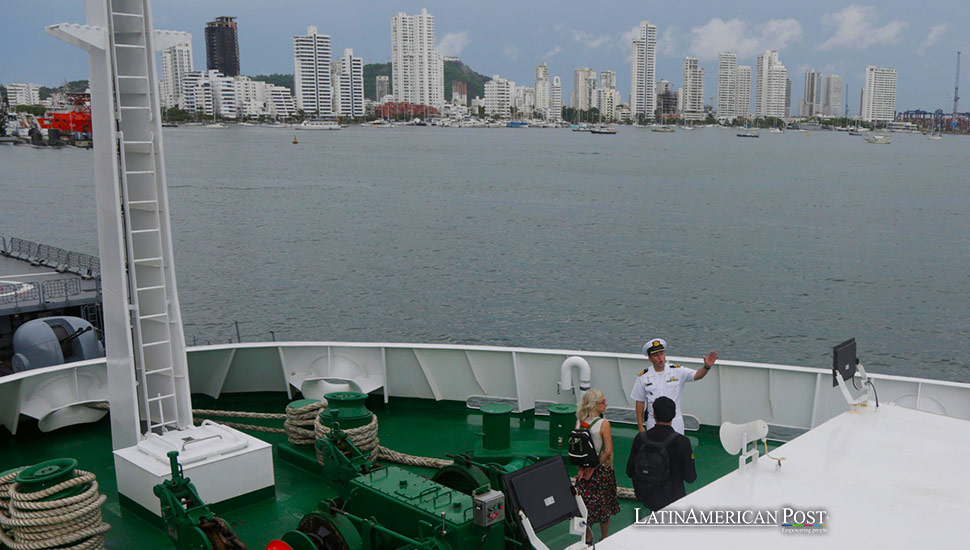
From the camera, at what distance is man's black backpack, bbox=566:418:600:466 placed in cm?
531

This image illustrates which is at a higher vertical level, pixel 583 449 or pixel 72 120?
pixel 72 120

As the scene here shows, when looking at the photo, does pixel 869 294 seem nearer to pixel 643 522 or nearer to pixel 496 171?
pixel 643 522

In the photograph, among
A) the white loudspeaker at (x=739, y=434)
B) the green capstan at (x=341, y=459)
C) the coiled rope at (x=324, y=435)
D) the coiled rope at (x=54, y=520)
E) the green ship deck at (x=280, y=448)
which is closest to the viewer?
the white loudspeaker at (x=739, y=434)

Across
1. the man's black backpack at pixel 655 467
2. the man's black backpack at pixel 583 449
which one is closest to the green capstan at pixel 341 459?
the man's black backpack at pixel 583 449

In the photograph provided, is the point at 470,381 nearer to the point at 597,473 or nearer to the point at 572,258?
the point at 597,473

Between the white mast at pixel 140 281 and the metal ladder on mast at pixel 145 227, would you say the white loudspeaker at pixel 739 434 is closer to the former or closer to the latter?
the white mast at pixel 140 281

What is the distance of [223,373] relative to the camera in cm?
984

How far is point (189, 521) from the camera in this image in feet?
17.9

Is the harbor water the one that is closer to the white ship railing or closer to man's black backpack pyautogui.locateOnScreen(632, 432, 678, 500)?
the white ship railing

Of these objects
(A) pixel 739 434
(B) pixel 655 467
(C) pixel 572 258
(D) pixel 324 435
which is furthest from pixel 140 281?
(C) pixel 572 258

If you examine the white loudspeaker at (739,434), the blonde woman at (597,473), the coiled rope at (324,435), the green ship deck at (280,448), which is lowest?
the green ship deck at (280,448)

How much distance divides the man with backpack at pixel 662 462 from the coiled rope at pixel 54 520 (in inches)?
153

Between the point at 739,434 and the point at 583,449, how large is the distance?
97 cm

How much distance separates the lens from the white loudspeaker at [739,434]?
191 inches
